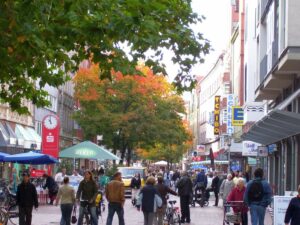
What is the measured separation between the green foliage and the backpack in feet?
17.0

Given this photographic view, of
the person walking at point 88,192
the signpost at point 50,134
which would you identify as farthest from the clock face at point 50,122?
the person walking at point 88,192

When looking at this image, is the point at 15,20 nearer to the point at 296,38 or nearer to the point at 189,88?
the point at 189,88

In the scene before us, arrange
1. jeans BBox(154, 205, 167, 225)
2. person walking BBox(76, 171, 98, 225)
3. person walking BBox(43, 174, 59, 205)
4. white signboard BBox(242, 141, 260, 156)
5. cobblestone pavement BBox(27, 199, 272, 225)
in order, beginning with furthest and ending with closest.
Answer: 1. white signboard BBox(242, 141, 260, 156)
2. person walking BBox(43, 174, 59, 205)
3. cobblestone pavement BBox(27, 199, 272, 225)
4. jeans BBox(154, 205, 167, 225)
5. person walking BBox(76, 171, 98, 225)

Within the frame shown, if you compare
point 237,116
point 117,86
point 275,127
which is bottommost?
point 275,127

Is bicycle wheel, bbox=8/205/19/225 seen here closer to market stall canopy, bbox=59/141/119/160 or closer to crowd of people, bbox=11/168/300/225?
crowd of people, bbox=11/168/300/225

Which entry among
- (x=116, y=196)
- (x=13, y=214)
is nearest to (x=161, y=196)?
(x=116, y=196)

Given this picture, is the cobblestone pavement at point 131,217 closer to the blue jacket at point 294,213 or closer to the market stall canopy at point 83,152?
the market stall canopy at point 83,152

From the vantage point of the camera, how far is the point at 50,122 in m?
39.4

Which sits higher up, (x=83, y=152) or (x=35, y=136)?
(x=35, y=136)

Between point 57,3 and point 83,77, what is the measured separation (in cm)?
6584

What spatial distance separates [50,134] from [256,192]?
18303 mm

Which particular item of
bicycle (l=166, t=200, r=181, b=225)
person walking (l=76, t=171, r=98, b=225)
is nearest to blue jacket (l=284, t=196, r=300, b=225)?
person walking (l=76, t=171, r=98, b=225)

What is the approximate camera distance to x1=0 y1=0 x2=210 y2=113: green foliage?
12750mm

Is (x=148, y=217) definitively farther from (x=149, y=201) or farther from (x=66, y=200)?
(x=66, y=200)
